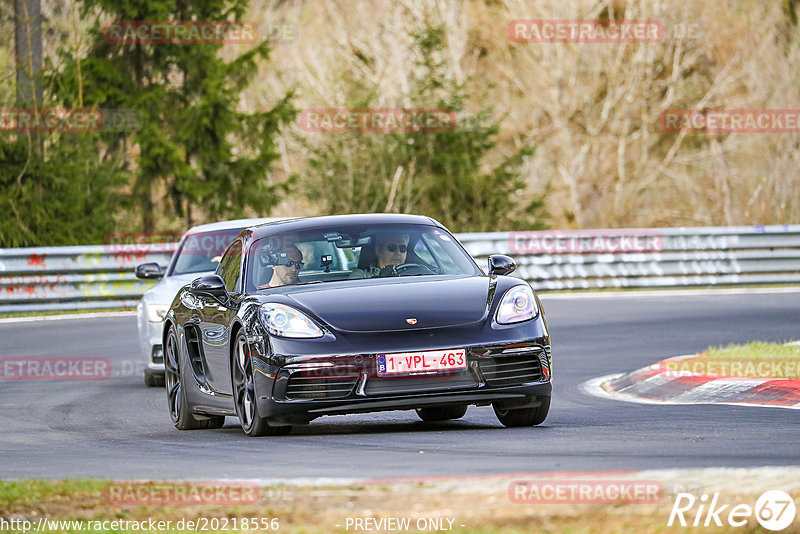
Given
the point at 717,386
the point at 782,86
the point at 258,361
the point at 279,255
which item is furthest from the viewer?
the point at 782,86

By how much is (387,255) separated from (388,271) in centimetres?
15

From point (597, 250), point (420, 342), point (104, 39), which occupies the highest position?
point (104, 39)

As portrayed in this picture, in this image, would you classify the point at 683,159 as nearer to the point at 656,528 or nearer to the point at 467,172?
the point at 467,172

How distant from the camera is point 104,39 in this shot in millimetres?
34688

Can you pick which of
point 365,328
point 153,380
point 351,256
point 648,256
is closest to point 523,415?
point 365,328

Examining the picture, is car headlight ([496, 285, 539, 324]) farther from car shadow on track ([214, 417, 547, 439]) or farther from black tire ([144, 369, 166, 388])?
black tire ([144, 369, 166, 388])

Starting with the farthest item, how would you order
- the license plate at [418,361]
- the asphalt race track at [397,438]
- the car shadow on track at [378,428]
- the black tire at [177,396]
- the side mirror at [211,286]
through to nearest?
the black tire at [177,396]
the side mirror at [211,286]
the car shadow on track at [378,428]
the license plate at [418,361]
the asphalt race track at [397,438]

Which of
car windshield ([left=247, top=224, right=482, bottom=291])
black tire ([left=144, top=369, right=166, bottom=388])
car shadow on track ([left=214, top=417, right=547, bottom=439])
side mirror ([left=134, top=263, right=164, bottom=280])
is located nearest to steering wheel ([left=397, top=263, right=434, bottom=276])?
car windshield ([left=247, top=224, right=482, bottom=291])

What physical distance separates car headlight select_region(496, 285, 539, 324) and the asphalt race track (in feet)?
2.29

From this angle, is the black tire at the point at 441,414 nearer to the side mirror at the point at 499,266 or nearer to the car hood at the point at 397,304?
the side mirror at the point at 499,266

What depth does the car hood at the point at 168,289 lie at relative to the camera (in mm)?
14773

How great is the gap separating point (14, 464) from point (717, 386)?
18.5 ft

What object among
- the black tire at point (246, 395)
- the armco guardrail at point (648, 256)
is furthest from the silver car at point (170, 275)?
the armco guardrail at point (648, 256)

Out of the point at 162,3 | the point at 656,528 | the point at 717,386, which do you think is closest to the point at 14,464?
the point at 656,528
